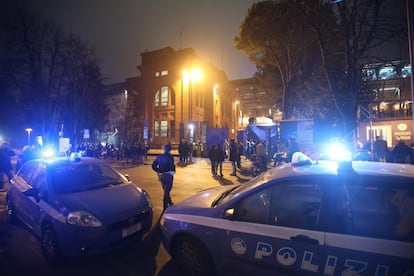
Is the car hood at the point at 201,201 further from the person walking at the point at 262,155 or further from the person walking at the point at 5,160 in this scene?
the person walking at the point at 5,160

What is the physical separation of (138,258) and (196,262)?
4.26ft

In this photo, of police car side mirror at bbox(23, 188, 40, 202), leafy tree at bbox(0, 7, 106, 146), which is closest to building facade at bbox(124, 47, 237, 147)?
leafy tree at bbox(0, 7, 106, 146)

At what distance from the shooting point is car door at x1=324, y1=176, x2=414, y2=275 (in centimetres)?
188

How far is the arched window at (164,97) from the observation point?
113 ft

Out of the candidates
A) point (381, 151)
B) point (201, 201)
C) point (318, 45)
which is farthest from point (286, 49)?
point (201, 201)

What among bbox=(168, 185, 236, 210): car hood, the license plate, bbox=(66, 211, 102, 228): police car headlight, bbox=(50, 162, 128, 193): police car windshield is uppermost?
bbox=(50, 162, 128, 193): police car windshield

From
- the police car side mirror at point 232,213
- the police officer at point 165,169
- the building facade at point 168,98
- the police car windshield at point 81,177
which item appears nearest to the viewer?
the police car side mirror at point 232,213

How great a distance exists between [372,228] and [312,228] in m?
0.53

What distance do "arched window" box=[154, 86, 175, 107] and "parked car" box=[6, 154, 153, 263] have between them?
3017cm

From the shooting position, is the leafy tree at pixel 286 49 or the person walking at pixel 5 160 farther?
the leafy tree at pixel 286 49

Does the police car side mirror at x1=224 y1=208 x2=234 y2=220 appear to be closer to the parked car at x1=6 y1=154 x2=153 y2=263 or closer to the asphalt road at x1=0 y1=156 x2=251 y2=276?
the asphalt road at x1=0 y1=156 x2=251 y2=276

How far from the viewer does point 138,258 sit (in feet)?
11.9

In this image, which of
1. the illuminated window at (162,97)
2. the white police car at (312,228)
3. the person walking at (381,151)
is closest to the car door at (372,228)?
the white police car at (312,228)

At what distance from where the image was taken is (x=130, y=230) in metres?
3.69
